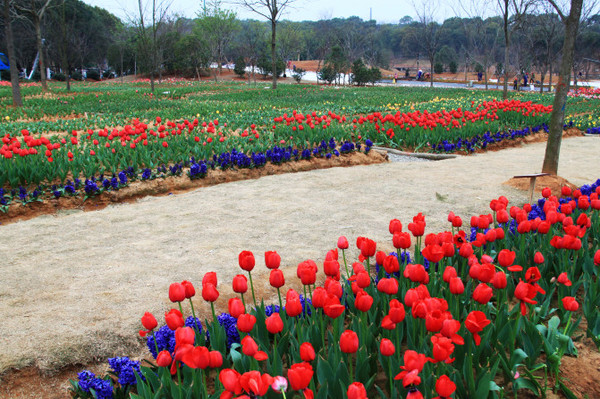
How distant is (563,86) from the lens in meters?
5.75

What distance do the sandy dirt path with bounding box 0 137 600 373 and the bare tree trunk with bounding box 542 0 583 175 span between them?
2.36 ft

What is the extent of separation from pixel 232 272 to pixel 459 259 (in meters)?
1.60

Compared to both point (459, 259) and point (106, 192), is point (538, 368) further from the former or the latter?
point (106, 192)

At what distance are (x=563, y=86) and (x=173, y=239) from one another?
16.6ft

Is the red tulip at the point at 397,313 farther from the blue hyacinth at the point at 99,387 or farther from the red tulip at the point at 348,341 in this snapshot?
the blue hyacinth at the point at 99,387

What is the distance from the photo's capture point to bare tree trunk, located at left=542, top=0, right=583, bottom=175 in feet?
18.2

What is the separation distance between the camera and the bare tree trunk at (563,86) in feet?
18.2

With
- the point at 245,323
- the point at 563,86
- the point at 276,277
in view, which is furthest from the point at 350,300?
the point at 563,86

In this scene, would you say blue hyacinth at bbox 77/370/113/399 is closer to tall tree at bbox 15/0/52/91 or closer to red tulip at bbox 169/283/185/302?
red tulip at bbox 169/283/185/302

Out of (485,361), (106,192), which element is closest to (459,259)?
(485,361)

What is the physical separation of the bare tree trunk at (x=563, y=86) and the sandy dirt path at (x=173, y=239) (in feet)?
2.36

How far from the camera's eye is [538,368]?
2057mm

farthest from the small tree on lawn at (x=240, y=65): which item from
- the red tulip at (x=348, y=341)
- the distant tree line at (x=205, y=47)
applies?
the red tulip at (x=348, y=341)

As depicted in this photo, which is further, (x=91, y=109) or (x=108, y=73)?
(x=108, y=73)
